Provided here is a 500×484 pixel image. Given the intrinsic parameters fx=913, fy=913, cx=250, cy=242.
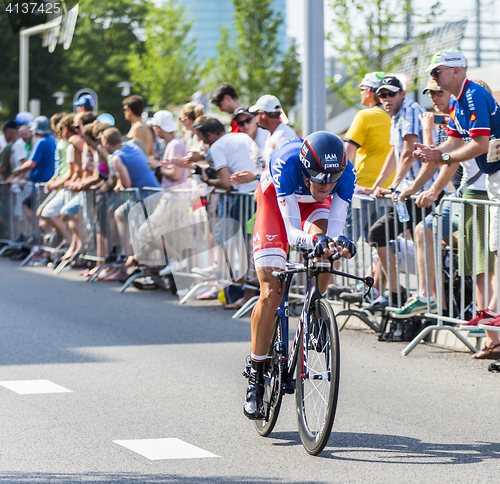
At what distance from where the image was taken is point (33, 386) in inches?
255

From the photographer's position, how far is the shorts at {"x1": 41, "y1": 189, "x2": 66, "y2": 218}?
46.7ft

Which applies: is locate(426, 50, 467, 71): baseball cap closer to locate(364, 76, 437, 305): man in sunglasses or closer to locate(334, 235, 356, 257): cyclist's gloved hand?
locate(364, 76, 437, 305): man in sunglasses

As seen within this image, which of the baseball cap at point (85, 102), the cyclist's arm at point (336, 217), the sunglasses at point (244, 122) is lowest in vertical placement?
the cyclist's arm at point (336, 217)

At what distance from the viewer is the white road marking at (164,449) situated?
4735 mm

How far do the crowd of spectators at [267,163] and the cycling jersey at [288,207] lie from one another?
2.31m

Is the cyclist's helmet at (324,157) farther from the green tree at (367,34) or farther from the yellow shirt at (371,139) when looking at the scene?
the green tree at (367,34)

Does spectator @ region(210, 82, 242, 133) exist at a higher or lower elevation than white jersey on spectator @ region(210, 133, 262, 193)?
higher

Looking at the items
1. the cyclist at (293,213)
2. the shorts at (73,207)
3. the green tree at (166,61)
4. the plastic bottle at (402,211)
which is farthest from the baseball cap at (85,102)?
the green tree at (166,61)

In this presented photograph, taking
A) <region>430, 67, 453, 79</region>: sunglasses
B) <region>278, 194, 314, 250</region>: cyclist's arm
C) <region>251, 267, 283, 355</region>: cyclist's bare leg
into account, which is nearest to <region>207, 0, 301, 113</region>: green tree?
<region>430, 67, 453, 79</region>: sunglasses

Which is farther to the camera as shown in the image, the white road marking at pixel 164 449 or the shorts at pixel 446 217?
the shorts at pixel 446 217

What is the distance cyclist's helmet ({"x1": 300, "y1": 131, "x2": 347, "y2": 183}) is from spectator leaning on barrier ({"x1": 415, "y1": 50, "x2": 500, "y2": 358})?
8.63 ft

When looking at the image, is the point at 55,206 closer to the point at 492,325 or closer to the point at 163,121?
the point at 163,121

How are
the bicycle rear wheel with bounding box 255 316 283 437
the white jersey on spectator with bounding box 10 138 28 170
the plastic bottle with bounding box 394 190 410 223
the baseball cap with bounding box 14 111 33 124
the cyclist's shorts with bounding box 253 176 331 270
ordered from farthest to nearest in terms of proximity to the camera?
the baseball cap with bounding box 14 111 33 124 < the white jersey on spectator with bounding box 10 138 28 170 < the plastic bottle with bounding box 394 190 410 223 < the cyclist's shorts with bounding box 253 176 331 270 < the bicycle rear wheel with bounding box 255 316 283 437

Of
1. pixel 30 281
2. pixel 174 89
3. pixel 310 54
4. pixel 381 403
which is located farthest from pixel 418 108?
pixel 174 89
